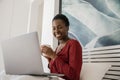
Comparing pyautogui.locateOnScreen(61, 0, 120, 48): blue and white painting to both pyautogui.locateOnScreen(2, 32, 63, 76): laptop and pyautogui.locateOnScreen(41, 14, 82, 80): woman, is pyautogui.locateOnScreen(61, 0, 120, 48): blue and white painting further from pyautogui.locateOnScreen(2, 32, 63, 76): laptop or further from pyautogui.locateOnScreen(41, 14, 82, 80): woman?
pyautogui.locateOnScreen(2, 32, 63, 76): laptop

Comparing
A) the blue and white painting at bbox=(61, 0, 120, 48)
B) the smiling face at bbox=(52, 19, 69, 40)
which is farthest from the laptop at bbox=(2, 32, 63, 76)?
the blue and white painting at bbox=(61, 0, 120, 48)

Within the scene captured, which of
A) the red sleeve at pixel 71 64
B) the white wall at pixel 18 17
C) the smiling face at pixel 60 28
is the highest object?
the white wall at pixel 18 17

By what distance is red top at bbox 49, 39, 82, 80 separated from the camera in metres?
1.18

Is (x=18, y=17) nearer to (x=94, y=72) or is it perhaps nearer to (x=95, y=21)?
(x=95, y=21)

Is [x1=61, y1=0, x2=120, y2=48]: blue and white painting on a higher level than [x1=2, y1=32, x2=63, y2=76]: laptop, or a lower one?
higher

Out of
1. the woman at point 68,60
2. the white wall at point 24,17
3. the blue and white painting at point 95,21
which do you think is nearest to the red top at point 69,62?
the woman at point 68,60

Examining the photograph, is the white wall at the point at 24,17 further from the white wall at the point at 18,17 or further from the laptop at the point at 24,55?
the laptop at the point at 24,55

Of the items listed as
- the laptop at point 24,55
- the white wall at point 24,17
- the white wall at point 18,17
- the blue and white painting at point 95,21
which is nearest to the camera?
the laptop at point 24,55

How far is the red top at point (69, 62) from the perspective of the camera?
3.87 ft

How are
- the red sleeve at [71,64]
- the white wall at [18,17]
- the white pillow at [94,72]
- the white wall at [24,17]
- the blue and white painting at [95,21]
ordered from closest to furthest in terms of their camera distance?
the red sleeve at [71,64] → the white pillow at [94,72] → the blue and white painting at [95,21] → the white wall at [24,17] → the white wall at [18,17]

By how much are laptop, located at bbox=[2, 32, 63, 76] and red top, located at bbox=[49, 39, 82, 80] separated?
108 mm

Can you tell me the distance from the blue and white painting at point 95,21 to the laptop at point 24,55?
82 centimetres

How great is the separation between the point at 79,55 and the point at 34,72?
Result: 332 millimetres

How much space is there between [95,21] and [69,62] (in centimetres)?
78
